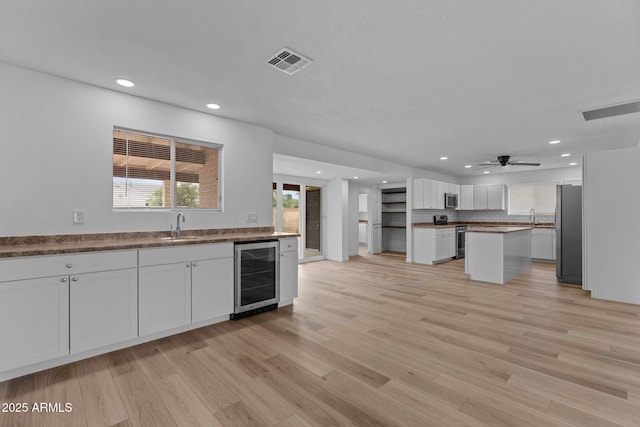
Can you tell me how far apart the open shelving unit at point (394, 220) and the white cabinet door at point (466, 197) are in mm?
1713

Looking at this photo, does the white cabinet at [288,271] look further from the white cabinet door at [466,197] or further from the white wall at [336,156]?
the white cabinet door at [466,197]

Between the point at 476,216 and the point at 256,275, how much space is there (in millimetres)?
8285

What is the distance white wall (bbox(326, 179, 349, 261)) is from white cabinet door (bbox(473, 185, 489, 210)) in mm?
4161

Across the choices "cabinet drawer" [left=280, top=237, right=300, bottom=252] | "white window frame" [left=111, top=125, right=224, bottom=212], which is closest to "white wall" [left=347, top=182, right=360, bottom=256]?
"cabinet drawer" [left=280, top=237, right=300, bottom=252]

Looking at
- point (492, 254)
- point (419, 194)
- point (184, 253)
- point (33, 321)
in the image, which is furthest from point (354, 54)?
point (419, 194)

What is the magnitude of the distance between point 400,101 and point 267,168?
202 cm

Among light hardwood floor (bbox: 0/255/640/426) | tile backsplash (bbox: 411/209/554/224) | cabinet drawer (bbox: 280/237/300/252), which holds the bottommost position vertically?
light hardwood floor (bbox: 0/255/640/426)

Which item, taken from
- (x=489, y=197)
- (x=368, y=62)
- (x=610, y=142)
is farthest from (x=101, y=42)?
(x=489, y=197)

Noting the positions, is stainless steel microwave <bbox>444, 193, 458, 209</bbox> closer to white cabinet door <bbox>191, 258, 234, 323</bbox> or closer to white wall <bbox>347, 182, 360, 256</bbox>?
white wall <bbox>347, 182, 360, 256</bbox>

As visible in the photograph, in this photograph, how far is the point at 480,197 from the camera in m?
9.00

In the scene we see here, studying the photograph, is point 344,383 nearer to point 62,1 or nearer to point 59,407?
point 59,407

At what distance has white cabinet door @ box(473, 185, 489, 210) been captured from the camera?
888 centimetres

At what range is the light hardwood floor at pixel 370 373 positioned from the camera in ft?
6.09

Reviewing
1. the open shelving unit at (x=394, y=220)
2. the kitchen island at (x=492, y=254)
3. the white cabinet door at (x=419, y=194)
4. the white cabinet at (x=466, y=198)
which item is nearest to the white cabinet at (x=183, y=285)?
the kitchen island at (x=492, y=254)
